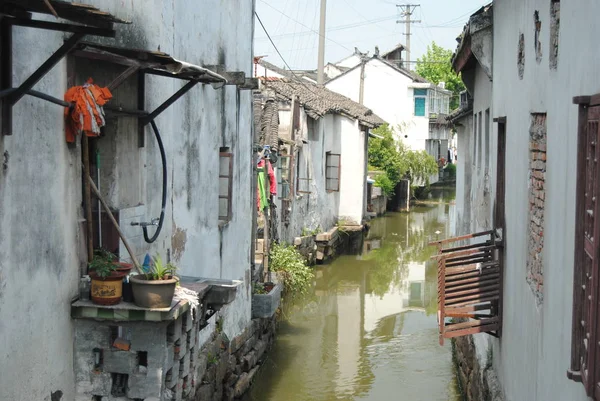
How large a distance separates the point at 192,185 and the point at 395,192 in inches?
1167

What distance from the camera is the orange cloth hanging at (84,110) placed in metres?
6.10

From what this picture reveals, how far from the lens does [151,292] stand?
20.4 ft

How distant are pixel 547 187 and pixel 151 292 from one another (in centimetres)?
320

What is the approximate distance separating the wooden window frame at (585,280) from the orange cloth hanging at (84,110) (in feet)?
11.0

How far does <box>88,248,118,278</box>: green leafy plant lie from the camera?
625 cm

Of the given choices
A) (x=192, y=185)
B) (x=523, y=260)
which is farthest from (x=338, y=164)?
(x=523, y=260)

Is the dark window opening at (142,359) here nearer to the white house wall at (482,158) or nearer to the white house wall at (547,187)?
the white house wall at (547,187)

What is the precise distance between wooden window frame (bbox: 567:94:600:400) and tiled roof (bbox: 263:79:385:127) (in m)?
17.1

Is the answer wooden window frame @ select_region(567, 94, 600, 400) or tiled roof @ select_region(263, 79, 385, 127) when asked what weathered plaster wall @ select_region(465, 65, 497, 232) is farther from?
tiled roof @ select_region(263, 79, 385, 127)

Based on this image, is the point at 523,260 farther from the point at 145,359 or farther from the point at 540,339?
the point at 145,359

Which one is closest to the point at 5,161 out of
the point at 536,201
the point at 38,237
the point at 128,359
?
the point at 38,237

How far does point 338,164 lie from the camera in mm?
27531

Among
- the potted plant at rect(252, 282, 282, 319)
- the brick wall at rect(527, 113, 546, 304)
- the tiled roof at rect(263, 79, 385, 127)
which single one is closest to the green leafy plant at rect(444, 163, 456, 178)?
the tiled roof at rect(263, 79, 385, 127)

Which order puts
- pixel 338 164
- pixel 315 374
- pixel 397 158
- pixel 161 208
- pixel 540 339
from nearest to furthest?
pixel 540 339, pixel 161 208, pixel 315 374, pixel 338 164, pixel 397 158
